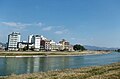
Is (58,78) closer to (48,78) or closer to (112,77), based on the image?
(48,78)

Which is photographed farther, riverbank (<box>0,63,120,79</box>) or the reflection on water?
the reflection on water

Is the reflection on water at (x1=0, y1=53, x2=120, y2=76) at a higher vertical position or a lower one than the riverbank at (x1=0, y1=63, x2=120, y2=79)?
lower

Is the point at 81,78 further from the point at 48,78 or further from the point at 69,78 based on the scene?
the point at 48,78

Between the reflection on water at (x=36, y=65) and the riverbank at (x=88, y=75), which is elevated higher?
the riverbank at (x=88, y=75)

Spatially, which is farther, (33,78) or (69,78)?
(33,78)

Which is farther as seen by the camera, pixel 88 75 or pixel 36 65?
pixel 36 65

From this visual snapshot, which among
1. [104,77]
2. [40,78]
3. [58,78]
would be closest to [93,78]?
[104,77]

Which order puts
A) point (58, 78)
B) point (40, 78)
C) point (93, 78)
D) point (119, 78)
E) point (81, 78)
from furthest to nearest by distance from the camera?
point (40, 78), point (58, 78), point (81, 78), point (93, 78), point (119, 78)

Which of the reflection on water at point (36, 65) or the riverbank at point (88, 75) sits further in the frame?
the reflection on water at point (36, 65)

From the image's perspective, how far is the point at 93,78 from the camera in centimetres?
2034

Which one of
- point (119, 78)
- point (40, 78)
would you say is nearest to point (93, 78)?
point (119, 78)

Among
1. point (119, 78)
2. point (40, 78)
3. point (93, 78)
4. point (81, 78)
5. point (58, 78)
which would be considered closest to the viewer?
point (119, 78)

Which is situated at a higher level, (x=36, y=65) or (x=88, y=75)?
(x=88, y=75)

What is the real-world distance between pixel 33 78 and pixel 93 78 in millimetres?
8348
